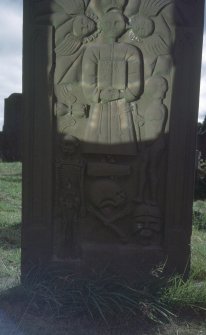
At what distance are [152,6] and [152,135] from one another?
3.43 ft

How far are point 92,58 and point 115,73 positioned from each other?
23cm

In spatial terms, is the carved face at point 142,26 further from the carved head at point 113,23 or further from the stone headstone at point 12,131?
the stone headstone at point 12,131

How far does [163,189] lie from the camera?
398 cm

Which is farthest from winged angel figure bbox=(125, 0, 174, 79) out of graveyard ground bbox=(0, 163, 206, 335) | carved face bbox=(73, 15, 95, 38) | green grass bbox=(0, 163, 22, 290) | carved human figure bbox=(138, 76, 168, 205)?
green grass bbox=(0, 163, 22, 290)

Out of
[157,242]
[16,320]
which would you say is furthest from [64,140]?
[16,320]

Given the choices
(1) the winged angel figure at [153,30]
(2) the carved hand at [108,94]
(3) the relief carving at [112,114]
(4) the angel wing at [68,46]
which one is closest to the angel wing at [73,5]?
(3) the relief carving at [112,114]

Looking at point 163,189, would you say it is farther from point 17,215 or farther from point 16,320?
point 17,215

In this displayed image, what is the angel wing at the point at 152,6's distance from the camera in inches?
150

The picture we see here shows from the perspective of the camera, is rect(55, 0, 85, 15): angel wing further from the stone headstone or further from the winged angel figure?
the stone headstone

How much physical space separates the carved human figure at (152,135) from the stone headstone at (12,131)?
12.1m

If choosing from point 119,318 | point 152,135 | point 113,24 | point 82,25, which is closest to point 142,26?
point 113,24

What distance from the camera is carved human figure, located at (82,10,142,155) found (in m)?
3.86

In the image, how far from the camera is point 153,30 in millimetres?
3848

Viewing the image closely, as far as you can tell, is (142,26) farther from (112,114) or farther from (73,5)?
(112,114)
